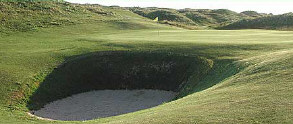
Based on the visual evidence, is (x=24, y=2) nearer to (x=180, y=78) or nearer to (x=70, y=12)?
(x=70, y=12)

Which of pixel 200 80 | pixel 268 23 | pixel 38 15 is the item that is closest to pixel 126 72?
pixel 200 80

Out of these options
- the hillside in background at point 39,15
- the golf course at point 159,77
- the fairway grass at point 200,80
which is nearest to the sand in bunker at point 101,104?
the golf course at point 159,77

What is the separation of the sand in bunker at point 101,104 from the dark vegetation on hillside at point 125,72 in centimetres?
105

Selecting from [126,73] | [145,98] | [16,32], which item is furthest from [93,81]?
[16,32]

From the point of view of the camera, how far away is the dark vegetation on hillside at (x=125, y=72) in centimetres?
3441

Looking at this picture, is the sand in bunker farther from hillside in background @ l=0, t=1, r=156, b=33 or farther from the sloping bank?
hillside in background @ l=0, t=1, r=156, b=33

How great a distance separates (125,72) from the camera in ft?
120

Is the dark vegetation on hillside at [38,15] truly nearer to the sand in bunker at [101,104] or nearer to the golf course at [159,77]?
the golf course at [159,77]

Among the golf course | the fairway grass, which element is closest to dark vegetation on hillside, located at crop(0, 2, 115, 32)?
the fairway grass

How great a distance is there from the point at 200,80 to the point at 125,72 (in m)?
8.98

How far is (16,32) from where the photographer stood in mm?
58031

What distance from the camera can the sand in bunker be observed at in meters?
28.9

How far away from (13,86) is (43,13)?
49278mm

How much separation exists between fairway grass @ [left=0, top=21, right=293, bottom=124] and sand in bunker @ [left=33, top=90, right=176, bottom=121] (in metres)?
2.63
